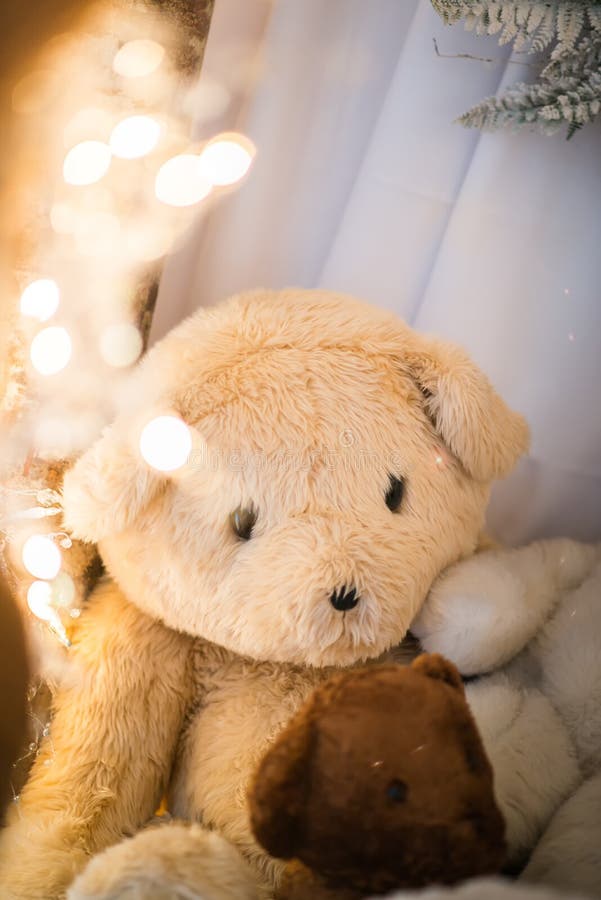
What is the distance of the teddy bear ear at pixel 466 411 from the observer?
88 centimetres

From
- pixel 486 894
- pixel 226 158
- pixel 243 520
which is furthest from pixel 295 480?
pixel 226 158

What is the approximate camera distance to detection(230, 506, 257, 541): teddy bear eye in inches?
32.1

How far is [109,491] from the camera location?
792 mm

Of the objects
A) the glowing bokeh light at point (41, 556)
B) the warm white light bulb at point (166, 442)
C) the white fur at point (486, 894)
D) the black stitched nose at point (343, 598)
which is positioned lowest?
the glowing bokeh light at point (41, 556)

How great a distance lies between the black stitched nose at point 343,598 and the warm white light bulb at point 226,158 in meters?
0.63

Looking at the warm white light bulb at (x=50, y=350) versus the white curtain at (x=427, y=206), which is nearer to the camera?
the warm white light bulb at (x=50, y=350)

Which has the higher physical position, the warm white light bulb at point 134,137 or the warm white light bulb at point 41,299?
the warm white light bulb at point 134,137

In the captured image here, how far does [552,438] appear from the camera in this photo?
3.90 feet

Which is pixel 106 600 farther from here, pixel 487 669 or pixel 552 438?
pixel 552 438

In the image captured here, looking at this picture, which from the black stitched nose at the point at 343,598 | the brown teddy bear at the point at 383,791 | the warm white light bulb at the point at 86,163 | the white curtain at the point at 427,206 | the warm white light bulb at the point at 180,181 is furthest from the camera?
the white curtain at the point at 427,206

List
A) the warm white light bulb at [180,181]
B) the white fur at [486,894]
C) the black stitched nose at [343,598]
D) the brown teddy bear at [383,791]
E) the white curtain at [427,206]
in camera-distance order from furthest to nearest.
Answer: the white curtain at [427,206] < the warm white light bulb at [180,181] < the black stitched nose at [343,598] < the brown teddy bear at [383,791] < the white fur at [486,894]

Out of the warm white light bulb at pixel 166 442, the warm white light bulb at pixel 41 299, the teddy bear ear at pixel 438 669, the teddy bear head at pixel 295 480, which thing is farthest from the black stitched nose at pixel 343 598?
the warm white light bulb at pixel 41 299

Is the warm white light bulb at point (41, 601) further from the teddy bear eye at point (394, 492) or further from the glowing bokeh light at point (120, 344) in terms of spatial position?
the teddy bear eye at point (394, 492)

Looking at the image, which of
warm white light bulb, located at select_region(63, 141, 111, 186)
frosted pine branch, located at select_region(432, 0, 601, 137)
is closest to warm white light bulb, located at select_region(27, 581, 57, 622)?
warm white light bulb, located at select_region(63, 141, 111, 186)
